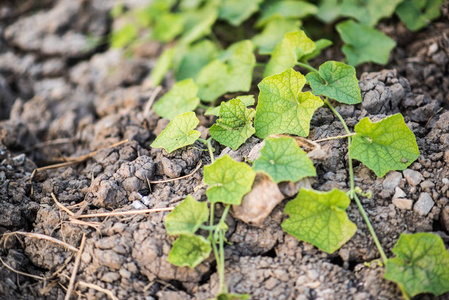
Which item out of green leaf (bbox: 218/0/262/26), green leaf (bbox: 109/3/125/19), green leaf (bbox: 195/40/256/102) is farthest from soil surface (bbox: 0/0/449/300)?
green leaf (bbox: 109/3/125/19)

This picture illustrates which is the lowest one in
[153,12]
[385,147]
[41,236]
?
[41,236]

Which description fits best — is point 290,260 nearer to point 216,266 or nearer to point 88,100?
point 216,266

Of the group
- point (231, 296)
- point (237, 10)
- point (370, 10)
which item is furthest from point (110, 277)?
point (370, 10)

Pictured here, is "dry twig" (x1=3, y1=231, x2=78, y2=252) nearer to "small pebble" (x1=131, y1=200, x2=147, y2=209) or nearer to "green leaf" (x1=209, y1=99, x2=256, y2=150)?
"small pebble" (x1=131, y1=200, x2=147, y2=209)

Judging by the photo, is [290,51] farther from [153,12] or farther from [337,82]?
[153,12]

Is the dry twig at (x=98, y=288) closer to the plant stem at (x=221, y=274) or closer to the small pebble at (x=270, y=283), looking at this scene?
the plant stem at (x=221, y=274)

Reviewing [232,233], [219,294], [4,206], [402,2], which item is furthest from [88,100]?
[402,2]
